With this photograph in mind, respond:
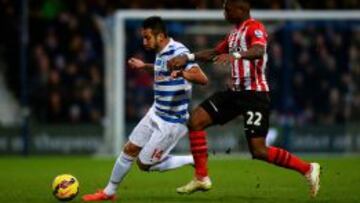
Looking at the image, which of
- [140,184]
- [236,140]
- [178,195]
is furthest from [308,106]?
[178,195]

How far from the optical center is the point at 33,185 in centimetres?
1330

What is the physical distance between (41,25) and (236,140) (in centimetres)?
506

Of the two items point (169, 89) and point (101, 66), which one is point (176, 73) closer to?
point (169, 89)

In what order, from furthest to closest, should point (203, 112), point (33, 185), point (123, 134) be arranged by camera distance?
point (123, 134)
point (33, 185)
point (203, 112)

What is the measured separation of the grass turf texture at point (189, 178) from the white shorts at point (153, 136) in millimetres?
484

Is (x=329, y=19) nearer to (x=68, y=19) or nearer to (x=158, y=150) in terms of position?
(x=68, y=19)

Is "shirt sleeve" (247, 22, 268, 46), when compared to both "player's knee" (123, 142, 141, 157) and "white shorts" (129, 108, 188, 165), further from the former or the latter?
"player's knee" (123, 142, 141, 157)

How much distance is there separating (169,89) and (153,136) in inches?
21.6

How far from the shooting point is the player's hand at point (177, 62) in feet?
34.0

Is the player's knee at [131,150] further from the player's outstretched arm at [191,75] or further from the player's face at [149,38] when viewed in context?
the player's face at [149,38]

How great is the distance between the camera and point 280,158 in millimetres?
10539

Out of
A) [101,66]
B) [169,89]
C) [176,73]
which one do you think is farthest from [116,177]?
[101,66]

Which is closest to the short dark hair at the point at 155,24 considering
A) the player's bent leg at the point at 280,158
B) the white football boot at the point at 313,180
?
the player's bent leg at the point at 280,158

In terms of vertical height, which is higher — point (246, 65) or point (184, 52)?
point (184, 52)
